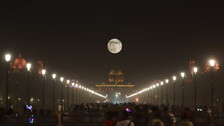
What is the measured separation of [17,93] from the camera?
12800 cm

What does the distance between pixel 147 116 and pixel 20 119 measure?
1691cm

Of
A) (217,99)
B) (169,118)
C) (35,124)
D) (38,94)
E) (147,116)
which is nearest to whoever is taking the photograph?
(147,116)

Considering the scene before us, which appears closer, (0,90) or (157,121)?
(157,121)

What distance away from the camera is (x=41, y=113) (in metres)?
45.7

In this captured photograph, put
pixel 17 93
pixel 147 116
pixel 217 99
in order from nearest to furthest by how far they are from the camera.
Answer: pixel 147 116
pixel 217 99
pixel 17 93

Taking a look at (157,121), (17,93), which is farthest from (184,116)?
(17,93)

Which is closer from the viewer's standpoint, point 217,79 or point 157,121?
point 157,121

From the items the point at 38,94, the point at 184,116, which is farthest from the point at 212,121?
the point at 38,94

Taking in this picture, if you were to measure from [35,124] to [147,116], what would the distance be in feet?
52.1

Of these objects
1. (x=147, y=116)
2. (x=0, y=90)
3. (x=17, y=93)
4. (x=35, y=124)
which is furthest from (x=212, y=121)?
(x=17, y=93)

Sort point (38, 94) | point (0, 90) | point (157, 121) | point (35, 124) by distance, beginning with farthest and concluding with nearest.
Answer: point (38, 94) < point (0, 90) < point (35, 124) < point (157, 121)

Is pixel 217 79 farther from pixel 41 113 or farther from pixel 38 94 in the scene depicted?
pixel 41 113

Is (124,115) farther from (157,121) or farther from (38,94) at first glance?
(38,94)


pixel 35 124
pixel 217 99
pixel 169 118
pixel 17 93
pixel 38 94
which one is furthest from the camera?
pixel 38 94
